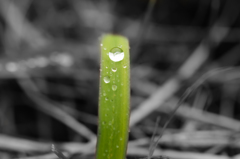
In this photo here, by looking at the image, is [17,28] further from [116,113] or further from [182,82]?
[116,113]

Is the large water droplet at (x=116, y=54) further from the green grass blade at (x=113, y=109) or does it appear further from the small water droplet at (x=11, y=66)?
the small water droplet at (x=11, y=66)

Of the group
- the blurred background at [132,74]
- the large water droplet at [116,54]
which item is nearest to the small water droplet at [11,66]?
the blurred background at [132,74]

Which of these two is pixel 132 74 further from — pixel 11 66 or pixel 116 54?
pixel 116 54

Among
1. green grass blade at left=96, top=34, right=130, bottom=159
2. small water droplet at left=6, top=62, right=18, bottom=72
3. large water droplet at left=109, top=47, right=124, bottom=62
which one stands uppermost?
small water droplet at left=6, top=62, right=18, bottom=72

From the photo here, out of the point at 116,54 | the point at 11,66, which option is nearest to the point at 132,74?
the point at 11,66

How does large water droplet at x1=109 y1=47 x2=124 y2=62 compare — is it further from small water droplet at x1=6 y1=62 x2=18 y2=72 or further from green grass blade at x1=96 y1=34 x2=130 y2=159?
small water droplet at x1=6 y1=62 x2=18 y2=72

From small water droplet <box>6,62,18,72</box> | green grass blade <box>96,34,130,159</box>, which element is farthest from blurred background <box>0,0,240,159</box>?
green grass blade <box>96,34,130,159</box>
